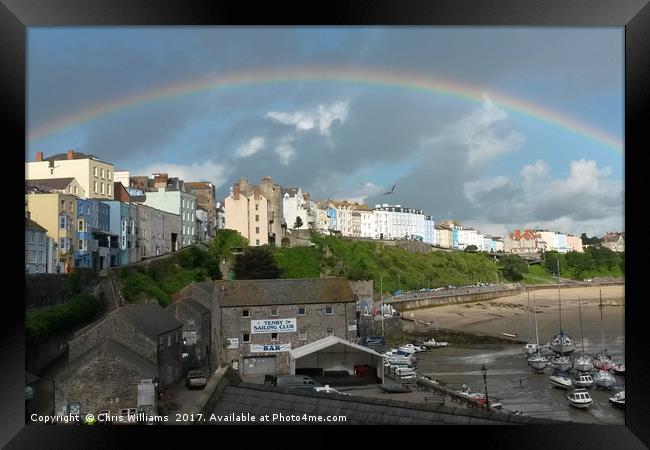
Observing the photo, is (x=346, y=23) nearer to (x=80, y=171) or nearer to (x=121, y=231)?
(x=80, y=171)

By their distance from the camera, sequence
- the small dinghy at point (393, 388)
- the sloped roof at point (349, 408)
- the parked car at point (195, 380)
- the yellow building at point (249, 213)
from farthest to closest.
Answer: the yellow building at point (249, 213)
the parked car at point (195, 380)
the small dinghy at point (393, 388)
the sloped roof at point (349, 408)

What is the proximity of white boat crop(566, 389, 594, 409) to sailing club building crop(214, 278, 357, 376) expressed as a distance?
3.39 meters

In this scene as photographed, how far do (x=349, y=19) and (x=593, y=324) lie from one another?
13.3 metres

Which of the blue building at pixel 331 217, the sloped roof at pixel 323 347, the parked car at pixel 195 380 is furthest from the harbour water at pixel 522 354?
the parked car at pixel 195 380

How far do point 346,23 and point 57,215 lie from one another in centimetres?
488

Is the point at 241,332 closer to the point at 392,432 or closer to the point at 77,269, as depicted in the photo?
the point at 77,269

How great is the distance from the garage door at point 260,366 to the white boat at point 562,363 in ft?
18.2

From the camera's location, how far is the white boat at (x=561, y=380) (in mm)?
9477

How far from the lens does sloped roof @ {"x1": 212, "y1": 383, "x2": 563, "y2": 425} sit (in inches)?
143

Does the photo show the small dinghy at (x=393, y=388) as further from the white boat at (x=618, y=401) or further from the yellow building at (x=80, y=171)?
the yellow building at (x=80, y=171)

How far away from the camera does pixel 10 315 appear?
4.34 metres

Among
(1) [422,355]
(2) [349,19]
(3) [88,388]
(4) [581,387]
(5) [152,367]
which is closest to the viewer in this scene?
(2) [349,19]

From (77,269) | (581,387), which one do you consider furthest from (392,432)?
(581,387)

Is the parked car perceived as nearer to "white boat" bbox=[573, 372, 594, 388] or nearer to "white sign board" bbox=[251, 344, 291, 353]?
"white sign board" bbox=[251, 344, 291, 353]
